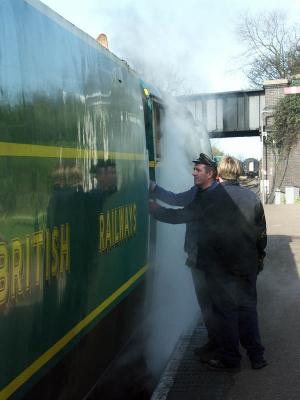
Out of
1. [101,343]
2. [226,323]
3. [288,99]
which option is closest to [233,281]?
[226,323]

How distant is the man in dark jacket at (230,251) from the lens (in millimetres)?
3859

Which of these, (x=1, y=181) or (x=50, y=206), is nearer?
(x=1, y=181)

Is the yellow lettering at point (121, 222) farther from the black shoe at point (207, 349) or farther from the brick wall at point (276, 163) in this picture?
→ the brick wall at point (276, 163)

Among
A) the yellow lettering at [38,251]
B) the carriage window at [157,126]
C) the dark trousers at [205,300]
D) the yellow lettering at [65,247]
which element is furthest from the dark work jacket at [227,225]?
the yellow lettering at [38,251]

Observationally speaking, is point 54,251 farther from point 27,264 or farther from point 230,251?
point 230,251

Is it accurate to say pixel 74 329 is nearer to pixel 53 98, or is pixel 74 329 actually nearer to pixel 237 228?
pixel 53 98

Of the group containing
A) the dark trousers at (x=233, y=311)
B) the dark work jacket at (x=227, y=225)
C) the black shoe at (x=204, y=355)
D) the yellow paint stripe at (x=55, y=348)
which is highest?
the dark work jacket at (x=227, y=225)

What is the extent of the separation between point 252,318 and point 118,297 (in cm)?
114

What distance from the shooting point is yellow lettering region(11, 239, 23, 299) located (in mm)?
1951

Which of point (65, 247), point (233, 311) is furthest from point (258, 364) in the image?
point (65, 247)

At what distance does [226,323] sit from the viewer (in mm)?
3908

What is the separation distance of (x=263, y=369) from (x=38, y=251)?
7.91 feet

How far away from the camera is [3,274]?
1.88 meters

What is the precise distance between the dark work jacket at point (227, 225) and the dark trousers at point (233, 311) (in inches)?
3.2
